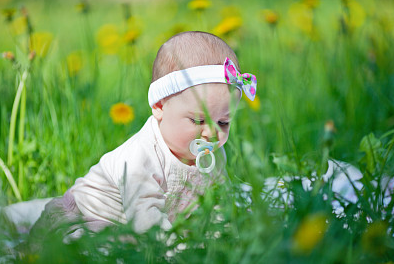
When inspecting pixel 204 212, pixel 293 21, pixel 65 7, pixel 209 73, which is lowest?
pixel 204 212

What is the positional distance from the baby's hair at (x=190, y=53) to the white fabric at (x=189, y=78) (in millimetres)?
18

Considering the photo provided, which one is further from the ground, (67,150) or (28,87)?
(28,87)

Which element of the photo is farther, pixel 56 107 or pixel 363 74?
pixel 363 74

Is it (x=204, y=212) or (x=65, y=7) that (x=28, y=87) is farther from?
(x=65, y=7)

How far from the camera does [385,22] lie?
102 inches

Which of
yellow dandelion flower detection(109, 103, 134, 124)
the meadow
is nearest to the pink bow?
the meadow

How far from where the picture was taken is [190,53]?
141 cm

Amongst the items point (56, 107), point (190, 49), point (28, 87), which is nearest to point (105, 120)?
point (56, 107)

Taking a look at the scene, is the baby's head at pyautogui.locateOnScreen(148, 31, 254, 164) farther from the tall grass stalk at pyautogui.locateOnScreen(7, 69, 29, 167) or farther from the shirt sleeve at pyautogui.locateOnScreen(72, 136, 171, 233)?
the tall grass stalk at pyautogui.locateOnScreen(7, 69, 29, 167)

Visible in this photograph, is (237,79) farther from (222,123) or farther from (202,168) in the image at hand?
(202,168)

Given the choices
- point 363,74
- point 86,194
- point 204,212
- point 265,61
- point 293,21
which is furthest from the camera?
point 293,21

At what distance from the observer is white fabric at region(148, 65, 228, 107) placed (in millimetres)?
1379

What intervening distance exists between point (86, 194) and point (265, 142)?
2.75 ft

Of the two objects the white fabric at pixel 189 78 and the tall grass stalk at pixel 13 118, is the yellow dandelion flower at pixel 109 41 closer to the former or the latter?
the tall grass stalk at pixel 13 118
